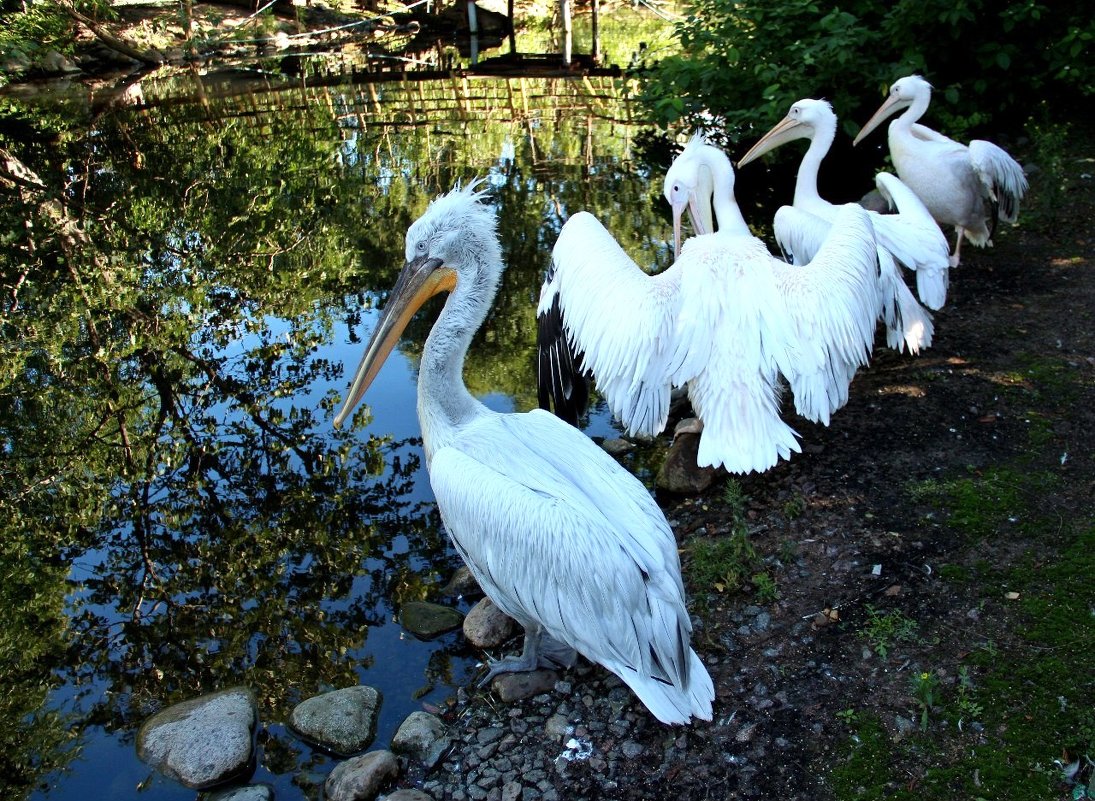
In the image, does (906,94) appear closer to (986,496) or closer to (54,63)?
(986,496)

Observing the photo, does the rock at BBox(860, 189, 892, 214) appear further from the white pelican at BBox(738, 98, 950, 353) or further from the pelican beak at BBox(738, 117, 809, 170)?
the white pelican at BBox(738, 98, 950, 353)

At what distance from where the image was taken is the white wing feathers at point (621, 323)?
3.83 metres

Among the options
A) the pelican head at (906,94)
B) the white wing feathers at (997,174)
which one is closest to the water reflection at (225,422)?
the pelican head at (906,94)

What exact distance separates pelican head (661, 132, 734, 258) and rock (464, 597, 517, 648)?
2.34 metres

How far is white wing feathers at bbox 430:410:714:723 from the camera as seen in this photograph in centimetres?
266

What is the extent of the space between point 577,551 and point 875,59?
675 cm

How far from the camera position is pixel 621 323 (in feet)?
12.6

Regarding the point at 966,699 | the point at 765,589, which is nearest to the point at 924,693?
the point at 966,699

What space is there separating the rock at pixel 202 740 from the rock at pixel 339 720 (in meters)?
0.19

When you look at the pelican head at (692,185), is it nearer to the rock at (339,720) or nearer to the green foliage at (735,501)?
the green foliage at (735,501)

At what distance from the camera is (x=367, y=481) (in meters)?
4.60

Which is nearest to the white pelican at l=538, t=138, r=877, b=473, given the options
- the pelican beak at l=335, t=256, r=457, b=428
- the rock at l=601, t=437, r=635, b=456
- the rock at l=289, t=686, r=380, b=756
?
the rock at l=601, t=437, r=635, b=456

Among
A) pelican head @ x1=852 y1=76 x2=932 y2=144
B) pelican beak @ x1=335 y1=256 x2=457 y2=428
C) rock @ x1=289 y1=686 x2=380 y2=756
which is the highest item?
pelican head @ x1=852 y1=76 x2=932 y2=144

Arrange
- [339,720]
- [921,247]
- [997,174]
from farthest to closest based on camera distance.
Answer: [997,174] → [921,247] → [339,720]
